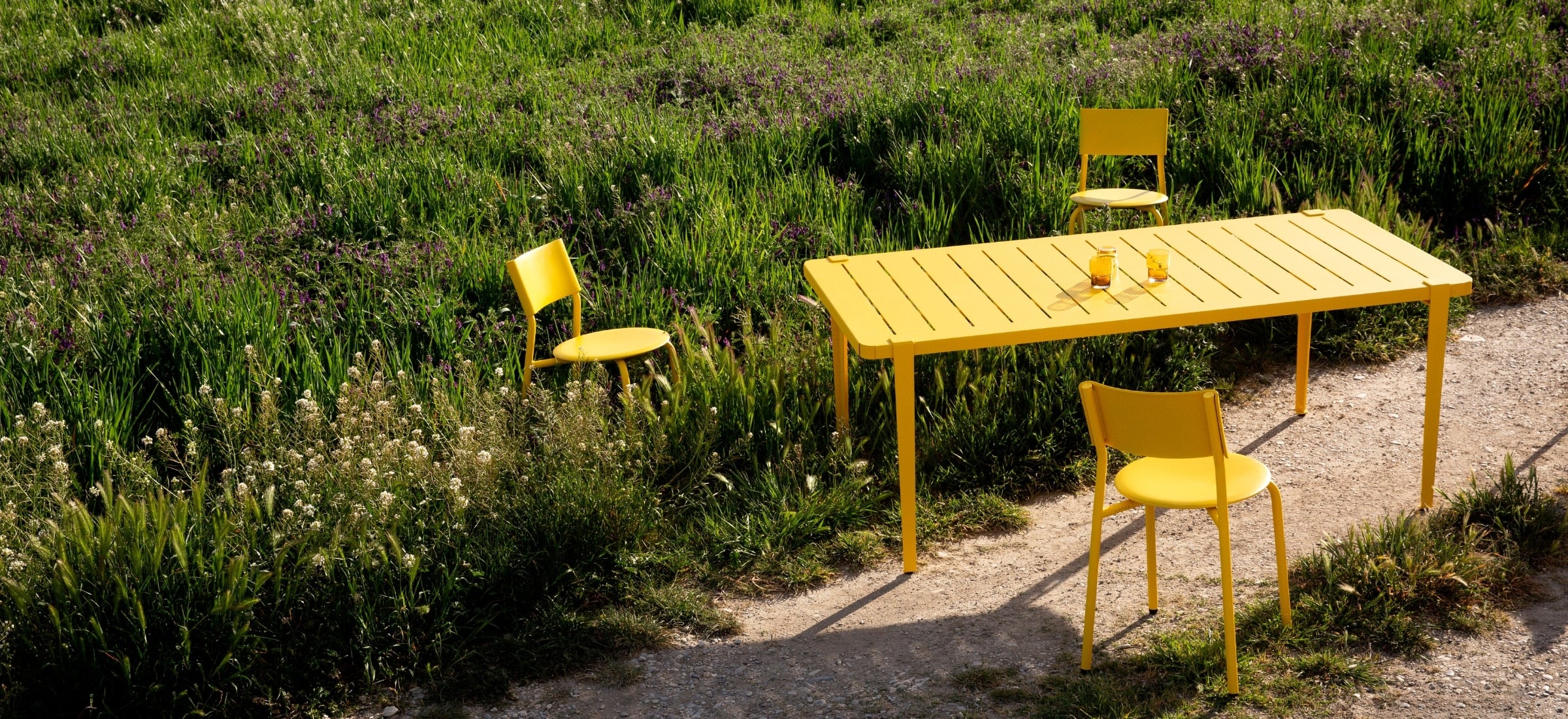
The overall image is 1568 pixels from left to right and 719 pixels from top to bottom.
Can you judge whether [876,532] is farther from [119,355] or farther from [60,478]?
[119,355]

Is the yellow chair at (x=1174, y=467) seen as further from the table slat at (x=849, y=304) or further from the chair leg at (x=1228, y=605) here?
the table slat at (x=849, y=304)

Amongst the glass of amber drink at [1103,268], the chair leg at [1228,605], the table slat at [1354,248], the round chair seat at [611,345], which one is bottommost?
the chair leg at [1228,605]

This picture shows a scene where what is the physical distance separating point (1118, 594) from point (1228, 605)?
71 cm

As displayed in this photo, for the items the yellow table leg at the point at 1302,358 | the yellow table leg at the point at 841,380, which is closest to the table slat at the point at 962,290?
the yellow table leg at the point at 841,380

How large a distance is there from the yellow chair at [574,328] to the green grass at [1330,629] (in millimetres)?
1847

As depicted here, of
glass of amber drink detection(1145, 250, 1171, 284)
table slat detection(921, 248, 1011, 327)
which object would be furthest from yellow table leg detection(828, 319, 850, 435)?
glass of amber drink detection(1145, 250, 1171, 284)

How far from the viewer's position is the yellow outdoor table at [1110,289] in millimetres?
3936

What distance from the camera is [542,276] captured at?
4793 mm

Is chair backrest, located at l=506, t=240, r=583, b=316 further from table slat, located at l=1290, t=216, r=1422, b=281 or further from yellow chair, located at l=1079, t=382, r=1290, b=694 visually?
table slat, located at l=1290, t=216, r=1422, b=281

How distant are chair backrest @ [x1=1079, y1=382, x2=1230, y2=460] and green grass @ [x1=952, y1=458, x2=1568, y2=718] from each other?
0.68 metres

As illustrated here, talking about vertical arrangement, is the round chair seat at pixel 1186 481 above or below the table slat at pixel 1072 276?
below

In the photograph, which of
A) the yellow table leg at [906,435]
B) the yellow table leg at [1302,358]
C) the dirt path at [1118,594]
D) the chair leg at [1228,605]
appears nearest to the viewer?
the chair leg at [1228,605]

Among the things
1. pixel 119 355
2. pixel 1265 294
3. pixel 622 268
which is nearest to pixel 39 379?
pixel 119 355

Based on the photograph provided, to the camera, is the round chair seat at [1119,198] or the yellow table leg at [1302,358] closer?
the yellow table leg at [1302,358]
